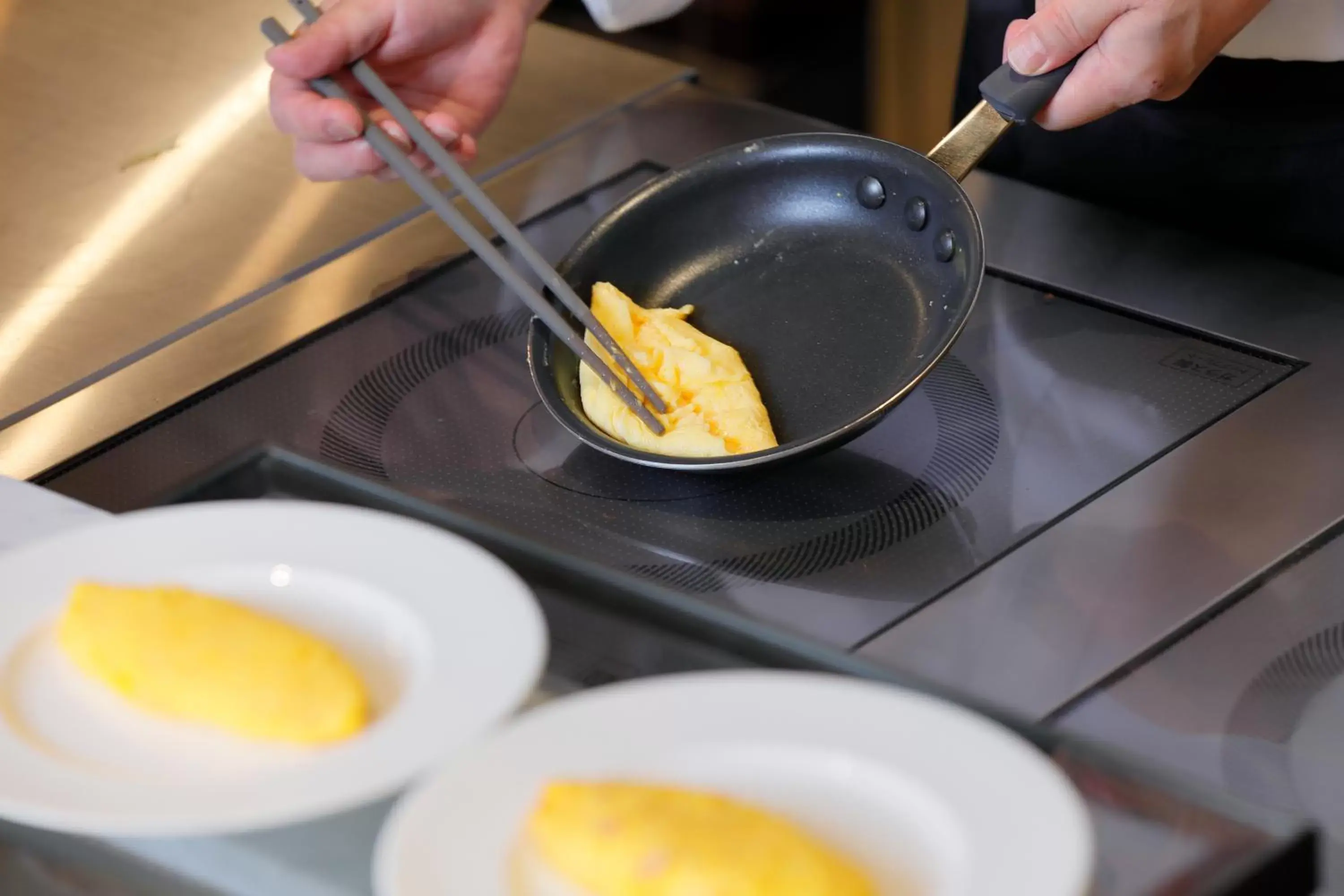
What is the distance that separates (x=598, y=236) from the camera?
2.80ft

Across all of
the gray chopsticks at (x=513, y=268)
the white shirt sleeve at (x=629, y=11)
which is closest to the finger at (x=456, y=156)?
the gray chopsticks at (x=513, y=268)

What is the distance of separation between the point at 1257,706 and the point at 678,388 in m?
0.32

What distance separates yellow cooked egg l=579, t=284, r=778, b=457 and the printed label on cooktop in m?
0.23

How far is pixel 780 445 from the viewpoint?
2.36 ft

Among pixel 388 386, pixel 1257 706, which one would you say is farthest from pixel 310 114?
pixel 1257 706

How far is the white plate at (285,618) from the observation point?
42 cm

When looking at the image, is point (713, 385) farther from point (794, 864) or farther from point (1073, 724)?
point (794, 864)

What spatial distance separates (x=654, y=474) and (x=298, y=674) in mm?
333

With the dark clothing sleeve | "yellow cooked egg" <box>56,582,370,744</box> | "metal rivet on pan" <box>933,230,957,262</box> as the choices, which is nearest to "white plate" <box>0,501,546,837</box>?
"yellow cooked egg" <box>56,582,370,744</box>

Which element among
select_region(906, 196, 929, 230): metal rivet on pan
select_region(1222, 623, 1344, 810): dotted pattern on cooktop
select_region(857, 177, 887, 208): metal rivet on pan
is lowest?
Result: select_region(1222, 623, 1344, 810): dotted pattern on cooktop

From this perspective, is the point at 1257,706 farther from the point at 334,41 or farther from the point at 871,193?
the point at 334,41

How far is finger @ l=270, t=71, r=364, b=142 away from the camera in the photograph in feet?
2.83

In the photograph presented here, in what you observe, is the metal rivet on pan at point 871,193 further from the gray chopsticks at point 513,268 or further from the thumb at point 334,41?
the thumb at point 334,41

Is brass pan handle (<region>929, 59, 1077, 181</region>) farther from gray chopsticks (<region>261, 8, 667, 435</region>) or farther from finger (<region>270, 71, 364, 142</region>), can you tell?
finger (<region>270, 71, 364, 142</region>)
